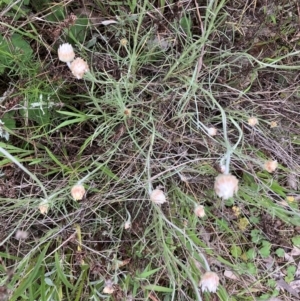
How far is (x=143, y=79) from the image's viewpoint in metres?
0.99

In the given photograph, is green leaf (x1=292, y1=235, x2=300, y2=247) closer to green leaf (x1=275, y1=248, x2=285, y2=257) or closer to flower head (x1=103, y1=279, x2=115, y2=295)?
green leaf (x1=275, y1=248, x2=285, y2=257)

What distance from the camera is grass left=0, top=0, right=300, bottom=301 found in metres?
1.01

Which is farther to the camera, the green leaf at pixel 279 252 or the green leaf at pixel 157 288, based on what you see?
the green leaf at pixel 279 252

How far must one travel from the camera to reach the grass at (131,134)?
1.01 m

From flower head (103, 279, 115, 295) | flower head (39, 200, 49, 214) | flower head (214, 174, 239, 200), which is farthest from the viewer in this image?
flower head (103, 279, 115, 295)

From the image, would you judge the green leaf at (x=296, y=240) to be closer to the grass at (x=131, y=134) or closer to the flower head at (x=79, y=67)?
the grass at (x=131, y=134)

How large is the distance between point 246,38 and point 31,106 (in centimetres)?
55

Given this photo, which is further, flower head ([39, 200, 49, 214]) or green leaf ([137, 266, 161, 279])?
green leaf ([137, 266, 161, 279])

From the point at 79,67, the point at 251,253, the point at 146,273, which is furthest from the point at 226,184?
the point at 251,253

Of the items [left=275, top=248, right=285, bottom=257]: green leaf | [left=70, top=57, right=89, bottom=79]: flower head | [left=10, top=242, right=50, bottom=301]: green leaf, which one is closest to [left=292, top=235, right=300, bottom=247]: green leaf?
[left=275, top=248, right=285, bottom=257]: green leaf

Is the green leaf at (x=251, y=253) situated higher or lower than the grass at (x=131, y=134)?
lower

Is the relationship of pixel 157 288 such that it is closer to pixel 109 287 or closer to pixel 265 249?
pixel 109 287

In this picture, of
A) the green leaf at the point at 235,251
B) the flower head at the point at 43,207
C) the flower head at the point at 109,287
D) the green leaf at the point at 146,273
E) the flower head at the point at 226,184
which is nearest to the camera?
the flower head at the point at 226,184

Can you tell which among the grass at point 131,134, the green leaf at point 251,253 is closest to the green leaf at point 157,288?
the grass at point 131,134
